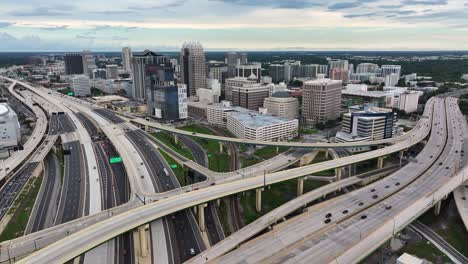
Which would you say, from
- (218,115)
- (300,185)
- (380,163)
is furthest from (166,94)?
(380,163)

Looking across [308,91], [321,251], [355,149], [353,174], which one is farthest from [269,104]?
[321,251]

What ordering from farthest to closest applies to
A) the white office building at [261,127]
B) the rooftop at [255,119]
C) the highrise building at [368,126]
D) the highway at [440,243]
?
the rooftop at [255,119] → the white office building at [261,127] → the highrise building at [368,126] → the highway at [440,243]

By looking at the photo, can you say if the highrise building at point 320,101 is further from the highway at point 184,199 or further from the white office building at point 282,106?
the highway at point 184,199

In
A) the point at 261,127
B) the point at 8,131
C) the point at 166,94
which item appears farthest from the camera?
the point at 166,94

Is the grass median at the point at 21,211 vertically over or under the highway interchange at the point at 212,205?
under

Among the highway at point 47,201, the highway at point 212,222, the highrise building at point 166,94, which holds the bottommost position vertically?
the highway at point 212,222

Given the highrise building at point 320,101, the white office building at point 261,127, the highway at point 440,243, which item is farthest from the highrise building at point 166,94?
the highway at point 440,243

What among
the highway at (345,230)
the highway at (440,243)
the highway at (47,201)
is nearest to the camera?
the highway at (345,230)

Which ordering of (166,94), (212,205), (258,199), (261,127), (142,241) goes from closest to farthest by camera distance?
(142,241) → (258,199) → (212,205) → (261,127) → (166,94)

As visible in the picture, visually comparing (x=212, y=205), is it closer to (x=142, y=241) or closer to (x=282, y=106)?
(x=142, y=241)
